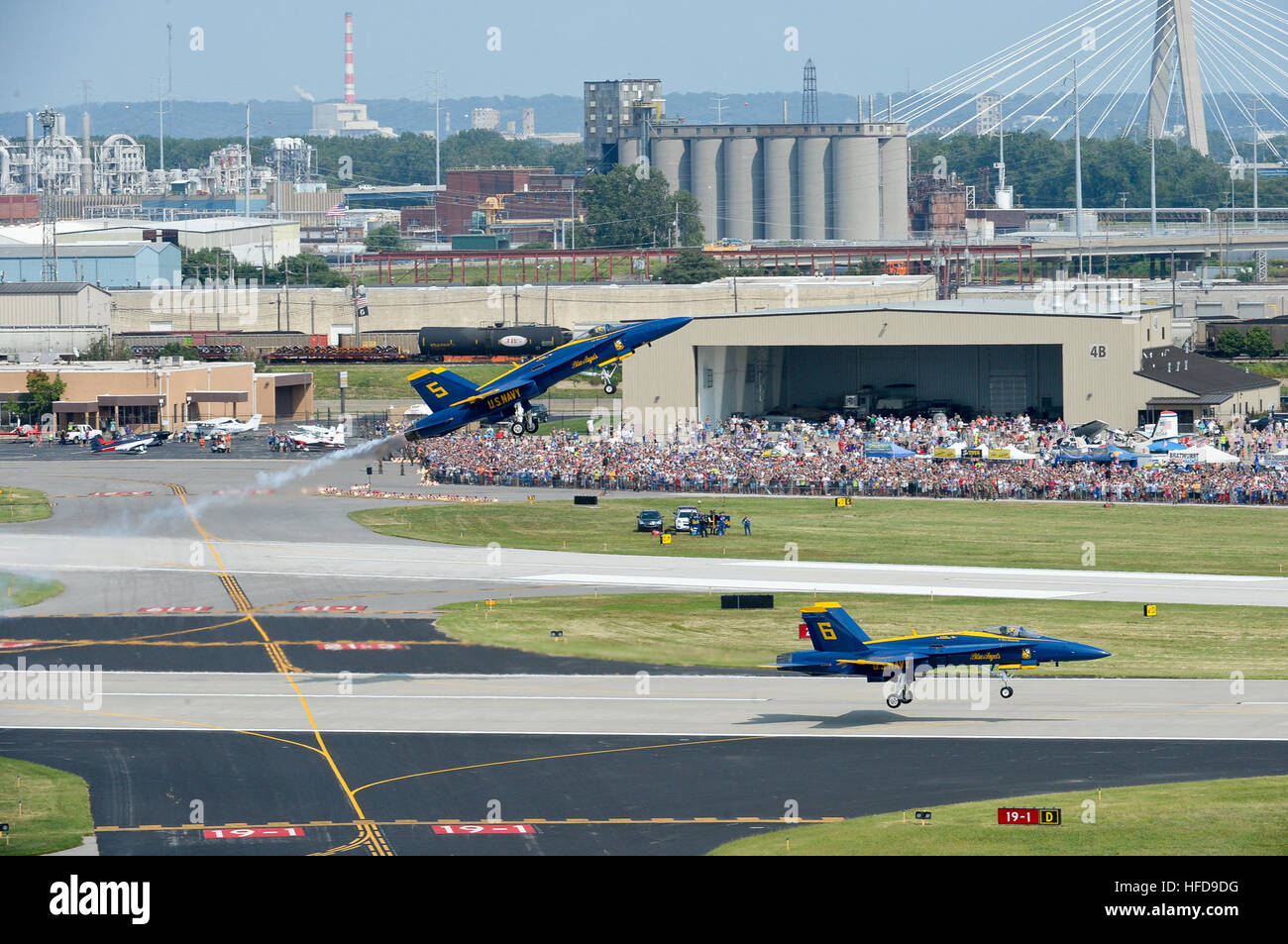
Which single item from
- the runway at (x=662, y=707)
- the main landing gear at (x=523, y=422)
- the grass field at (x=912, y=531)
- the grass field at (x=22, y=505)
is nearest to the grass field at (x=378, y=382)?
the grass field at (x=912, y=531)

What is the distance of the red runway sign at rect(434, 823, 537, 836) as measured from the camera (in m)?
38.3

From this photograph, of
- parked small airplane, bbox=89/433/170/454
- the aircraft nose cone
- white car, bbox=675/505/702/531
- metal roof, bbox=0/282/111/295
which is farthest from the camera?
metal roof, bbox=0/282/111/295

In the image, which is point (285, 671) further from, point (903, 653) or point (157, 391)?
point (157, 391)

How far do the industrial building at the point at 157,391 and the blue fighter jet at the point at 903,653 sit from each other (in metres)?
89.8

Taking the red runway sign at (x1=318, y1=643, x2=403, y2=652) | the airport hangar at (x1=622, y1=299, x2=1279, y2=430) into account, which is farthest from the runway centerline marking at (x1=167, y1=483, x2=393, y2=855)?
the airport hangar at (x1=622, y1=299, x2=1279, y2=430)

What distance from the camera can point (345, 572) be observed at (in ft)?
238

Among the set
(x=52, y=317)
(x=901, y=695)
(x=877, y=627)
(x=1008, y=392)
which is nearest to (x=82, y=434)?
(x=52, y=317)

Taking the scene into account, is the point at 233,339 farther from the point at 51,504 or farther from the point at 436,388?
the point at 436,388

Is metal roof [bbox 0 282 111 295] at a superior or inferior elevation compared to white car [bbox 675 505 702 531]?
superior

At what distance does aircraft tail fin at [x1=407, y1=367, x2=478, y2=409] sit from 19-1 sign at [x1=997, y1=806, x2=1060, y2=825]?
2493 centimetres

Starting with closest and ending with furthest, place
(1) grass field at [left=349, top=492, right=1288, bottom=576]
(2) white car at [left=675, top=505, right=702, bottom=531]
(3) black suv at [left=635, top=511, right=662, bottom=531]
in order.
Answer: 1. (1) grass field at [left=349, top=492, right=1288, bottom=576]
2. (2) white car at [left=675, top=505, right=702, bottom=531]
3. (3) black suv at [left=635, top=511, right=662, bottom=531]

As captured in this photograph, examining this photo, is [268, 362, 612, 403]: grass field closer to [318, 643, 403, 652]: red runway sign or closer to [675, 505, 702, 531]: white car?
[675, 505, 702, 531]: white car

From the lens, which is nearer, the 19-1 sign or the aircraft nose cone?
the 19-1 sign
